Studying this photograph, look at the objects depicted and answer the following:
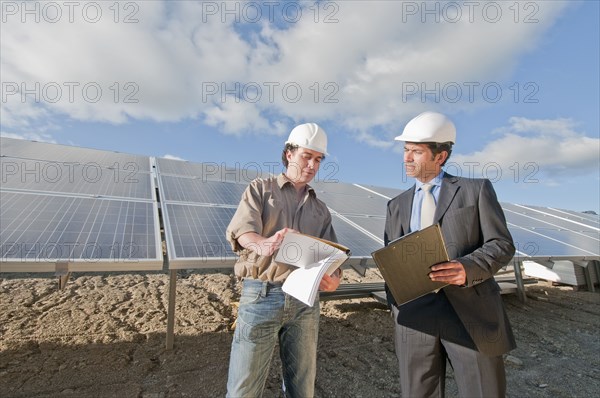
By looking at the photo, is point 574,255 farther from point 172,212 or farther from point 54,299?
point 54,299

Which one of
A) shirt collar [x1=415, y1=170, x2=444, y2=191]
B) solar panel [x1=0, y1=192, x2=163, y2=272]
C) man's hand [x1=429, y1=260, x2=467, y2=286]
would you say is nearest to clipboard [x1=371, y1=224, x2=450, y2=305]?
man's hand [x1=429, y1=260, x2=467, y2=286]

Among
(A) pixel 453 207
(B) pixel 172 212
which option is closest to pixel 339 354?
(B) pixel 172 212

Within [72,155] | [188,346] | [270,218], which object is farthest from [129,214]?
[72,155]

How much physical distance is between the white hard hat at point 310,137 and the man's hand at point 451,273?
1004 millimetres

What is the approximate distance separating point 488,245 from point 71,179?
5.34 m

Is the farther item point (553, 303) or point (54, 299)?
point (553, 303)

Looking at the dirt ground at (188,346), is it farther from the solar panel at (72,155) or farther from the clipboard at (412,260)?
the solar panel at (72,155)

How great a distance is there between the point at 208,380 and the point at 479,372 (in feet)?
10.2

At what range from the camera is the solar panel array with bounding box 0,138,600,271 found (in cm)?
292

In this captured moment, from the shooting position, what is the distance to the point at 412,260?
1934mm

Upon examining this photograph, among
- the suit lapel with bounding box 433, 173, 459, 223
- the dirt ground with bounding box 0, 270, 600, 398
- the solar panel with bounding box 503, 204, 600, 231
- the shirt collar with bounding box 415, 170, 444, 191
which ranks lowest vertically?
the dirt ground with bounding box 0, 270, 600, 398

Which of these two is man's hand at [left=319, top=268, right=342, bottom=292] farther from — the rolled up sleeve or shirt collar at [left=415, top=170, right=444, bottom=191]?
shirt collar at [left=415, top=170, right=444, bottom=191]

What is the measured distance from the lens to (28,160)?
5.34 m

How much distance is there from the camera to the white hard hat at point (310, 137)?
2.17 m
